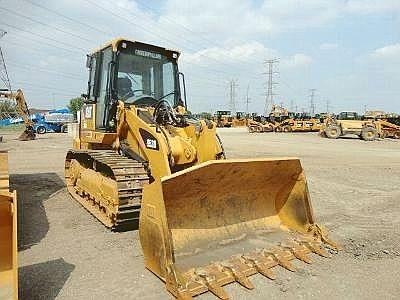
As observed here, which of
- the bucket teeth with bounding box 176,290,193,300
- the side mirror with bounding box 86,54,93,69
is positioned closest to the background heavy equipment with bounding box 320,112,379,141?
the side mirror with bounding box 86,54,93,69

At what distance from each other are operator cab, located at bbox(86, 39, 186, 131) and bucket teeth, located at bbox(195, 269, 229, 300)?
3.12 metres

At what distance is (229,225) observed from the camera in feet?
16.4

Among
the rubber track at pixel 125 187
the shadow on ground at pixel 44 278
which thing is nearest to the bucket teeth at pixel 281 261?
the rubber track at pixel 125 187

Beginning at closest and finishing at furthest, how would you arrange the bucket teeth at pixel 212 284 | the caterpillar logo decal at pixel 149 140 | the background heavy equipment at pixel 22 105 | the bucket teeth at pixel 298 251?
the bucket teeth at pixel 212 284
the bucket teeth at pixel 298 251
the caterpillar logo decal at pixel 149 140
the background heavy equipment at pixel 22 105

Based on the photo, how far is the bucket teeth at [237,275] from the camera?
394cm

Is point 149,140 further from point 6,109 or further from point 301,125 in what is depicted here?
point 6,109

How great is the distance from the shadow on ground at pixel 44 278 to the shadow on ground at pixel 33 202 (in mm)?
722

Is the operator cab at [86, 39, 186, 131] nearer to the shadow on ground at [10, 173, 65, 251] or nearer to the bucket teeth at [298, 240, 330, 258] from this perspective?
the shadow on ground at [10, 173, 65, 251]

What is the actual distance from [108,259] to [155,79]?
367cm

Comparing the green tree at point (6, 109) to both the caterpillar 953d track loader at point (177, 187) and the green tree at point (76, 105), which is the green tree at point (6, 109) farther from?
the caterpillar 953d track loader at point (177, 187)

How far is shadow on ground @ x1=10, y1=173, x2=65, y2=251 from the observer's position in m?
5.43

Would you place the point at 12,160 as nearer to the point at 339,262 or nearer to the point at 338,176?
the point at 338,176

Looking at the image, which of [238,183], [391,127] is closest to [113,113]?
[238,183]

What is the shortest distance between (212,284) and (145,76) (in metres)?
4.29
